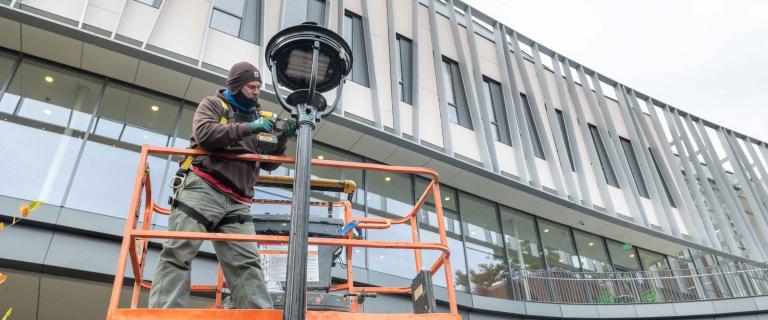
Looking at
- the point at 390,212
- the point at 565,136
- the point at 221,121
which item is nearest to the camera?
the point at 221,121

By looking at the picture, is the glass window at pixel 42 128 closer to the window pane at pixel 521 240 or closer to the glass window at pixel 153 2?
the glass window at pixel 153 2

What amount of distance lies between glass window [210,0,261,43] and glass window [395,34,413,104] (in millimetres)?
3616

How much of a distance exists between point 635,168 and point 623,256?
355cm

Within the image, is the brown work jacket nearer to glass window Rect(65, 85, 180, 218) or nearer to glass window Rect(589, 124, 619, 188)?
glass window Rect(65, 85, 180, 218)

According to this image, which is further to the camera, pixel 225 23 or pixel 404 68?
pixel 404 68

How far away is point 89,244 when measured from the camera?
7.69 metres

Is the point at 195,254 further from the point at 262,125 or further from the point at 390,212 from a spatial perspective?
the point at 390,212

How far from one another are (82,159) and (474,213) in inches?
363

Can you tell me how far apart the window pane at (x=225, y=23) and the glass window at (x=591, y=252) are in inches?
455

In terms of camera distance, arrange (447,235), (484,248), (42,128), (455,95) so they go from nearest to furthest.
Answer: (42,128) → (447,235) → (484,248) → (455,95)

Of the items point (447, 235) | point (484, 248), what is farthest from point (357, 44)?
point (484, 248)

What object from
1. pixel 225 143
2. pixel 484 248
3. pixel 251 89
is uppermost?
pixel 484 248

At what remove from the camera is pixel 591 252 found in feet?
51.2

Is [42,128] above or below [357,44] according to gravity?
below
